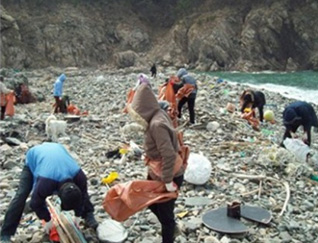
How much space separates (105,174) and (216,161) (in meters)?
2.17

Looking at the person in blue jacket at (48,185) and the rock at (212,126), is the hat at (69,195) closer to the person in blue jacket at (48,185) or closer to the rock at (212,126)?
the person in blue jacket at (48,185)

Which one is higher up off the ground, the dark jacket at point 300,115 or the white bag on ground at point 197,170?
the dark jacket at point 300,115

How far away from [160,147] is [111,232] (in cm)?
128

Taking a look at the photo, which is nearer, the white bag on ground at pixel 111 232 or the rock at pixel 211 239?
the white bag on ground at pixel 111 232

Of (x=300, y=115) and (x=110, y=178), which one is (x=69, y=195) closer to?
(x=110, y=178)

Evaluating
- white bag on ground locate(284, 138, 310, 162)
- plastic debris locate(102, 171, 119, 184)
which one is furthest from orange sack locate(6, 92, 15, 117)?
white bag on ground locate(284, 138, 310, 162)

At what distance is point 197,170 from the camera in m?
6.37

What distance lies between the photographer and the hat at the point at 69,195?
390 cm

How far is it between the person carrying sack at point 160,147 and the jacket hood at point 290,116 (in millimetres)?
5054

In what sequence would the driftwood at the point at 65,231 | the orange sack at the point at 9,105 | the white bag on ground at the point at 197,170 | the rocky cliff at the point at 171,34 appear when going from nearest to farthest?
the driftwood at the point at 65,231 → the white bag on ground at the point at 197,170 → the orange sack at the point at 9,105 → the rocky cliff at the point at 171,34

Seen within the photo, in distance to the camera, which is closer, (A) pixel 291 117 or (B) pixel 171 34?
(A) pixel 291 117

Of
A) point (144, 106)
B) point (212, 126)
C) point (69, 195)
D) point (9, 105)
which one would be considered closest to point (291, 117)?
point (212, 126)

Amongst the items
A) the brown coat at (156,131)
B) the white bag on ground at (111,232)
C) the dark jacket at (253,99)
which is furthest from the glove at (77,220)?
the dark jacket at (253,99)

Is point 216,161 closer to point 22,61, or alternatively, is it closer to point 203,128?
point 203,128
